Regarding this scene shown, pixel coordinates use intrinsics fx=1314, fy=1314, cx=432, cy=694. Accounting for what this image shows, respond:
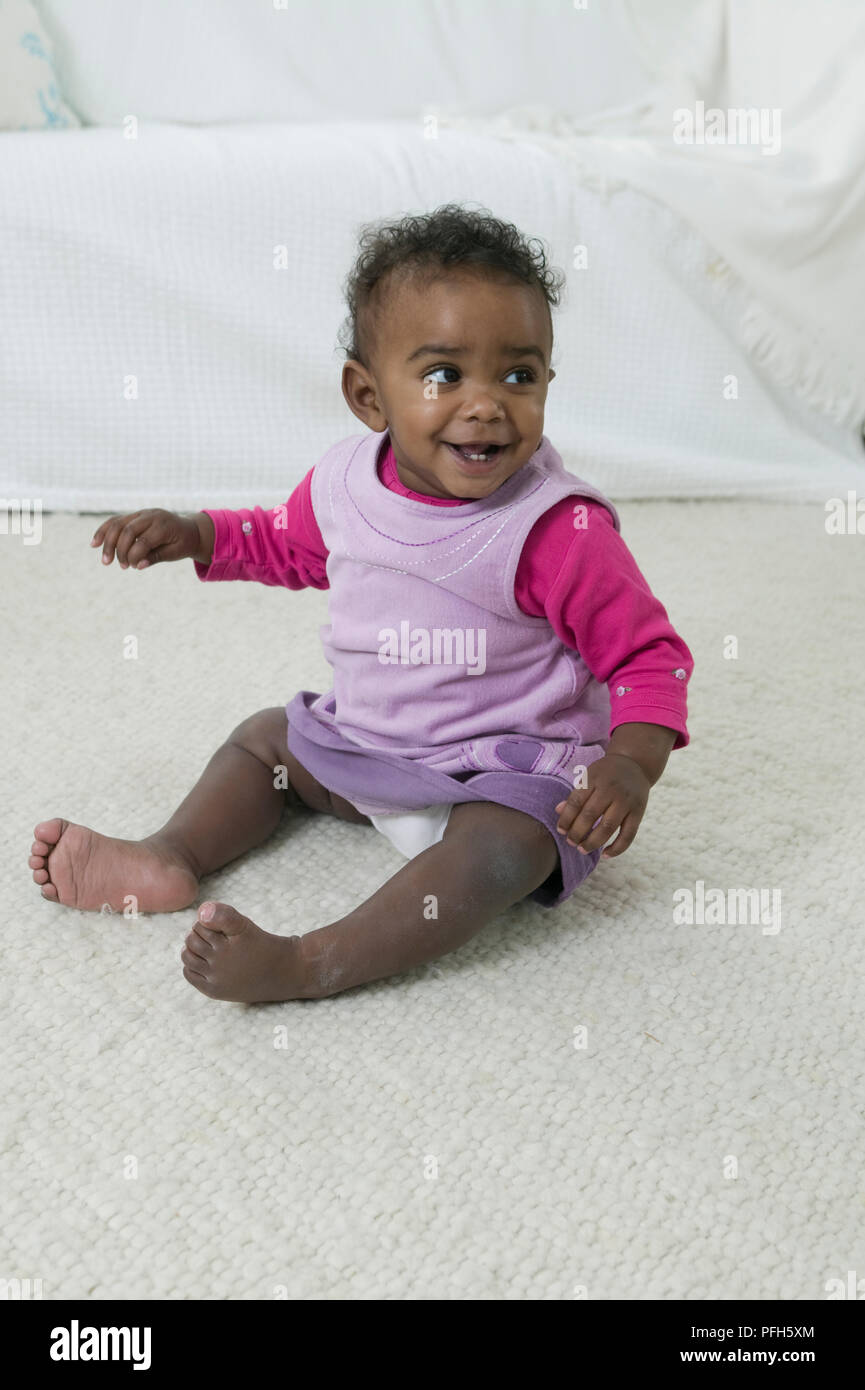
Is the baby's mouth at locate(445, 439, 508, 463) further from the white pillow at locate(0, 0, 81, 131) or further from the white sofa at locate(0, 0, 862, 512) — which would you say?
the white pillow at locate(0, 0, 81, 131)

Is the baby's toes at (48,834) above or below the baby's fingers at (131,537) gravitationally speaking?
below

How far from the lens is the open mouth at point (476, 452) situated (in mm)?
793

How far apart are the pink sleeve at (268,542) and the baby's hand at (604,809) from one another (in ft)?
1.02

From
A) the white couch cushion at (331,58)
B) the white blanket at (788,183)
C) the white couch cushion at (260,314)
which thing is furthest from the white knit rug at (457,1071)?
the white couch cushion at (331,58)

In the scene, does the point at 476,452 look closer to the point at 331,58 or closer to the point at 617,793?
the point at 617,793

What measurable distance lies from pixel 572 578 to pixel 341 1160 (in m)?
0.36

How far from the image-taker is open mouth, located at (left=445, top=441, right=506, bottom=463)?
79 cm

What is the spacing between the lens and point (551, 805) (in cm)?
81

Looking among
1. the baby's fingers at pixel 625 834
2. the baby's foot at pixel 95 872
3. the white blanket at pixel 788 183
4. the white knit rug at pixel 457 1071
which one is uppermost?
the white blanket at pixel 788 183

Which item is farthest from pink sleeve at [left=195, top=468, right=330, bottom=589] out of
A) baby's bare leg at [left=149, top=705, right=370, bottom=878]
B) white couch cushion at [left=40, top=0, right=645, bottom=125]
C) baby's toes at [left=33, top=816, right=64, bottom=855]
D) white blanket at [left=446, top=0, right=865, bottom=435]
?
white couch cushion at [left=40, top=0, right=645, bottom=125]

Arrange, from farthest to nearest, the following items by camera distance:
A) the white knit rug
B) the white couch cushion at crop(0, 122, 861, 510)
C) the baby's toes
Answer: the white couch cushion at crop(0, 122, 861, 510) → the baby's toes → the white knit rug

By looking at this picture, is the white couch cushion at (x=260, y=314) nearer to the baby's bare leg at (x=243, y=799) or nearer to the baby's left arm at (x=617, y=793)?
the baby's bare leg at (x=243, y=799)

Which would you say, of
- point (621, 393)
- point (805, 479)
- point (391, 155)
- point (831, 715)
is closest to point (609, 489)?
point (621, 393)

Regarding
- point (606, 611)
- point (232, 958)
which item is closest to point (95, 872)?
point (232, 958)
